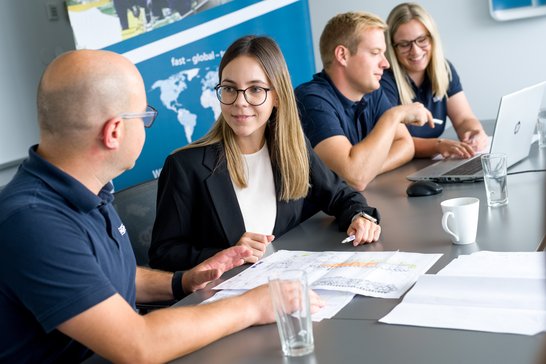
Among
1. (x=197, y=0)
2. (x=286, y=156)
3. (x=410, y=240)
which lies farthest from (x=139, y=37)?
(x=410, y=240)

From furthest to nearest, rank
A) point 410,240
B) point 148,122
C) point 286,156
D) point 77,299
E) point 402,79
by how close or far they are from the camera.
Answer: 1. point 402,79
2. point 286,156
3. point 410,240
4. point 148,122
5. point 77,299

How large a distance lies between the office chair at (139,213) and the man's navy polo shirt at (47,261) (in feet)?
2.48

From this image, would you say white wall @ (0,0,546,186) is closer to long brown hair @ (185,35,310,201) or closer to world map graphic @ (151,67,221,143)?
world map graphic @ (151,67,221,143)

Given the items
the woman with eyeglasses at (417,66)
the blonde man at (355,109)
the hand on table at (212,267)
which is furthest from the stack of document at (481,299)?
the woman with eyeglasses at (417,66)

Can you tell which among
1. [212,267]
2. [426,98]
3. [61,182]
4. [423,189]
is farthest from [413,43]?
[61,182]

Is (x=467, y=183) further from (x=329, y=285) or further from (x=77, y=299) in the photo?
(x=77, y=299)

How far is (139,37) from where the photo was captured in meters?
3.79

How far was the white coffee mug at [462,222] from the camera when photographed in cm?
160

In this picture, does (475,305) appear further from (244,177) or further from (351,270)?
(244,177)

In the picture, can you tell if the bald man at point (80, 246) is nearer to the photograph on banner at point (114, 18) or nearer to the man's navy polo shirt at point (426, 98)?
the man's navy polo shirt at point (426, 98)

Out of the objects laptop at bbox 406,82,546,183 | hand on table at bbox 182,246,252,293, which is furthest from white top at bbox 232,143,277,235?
laptop at bbox 406,82,546,183

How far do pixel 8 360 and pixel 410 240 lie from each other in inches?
36.3

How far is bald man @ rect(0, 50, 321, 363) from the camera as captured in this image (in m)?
1.14

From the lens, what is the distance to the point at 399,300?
1309 millimetres
